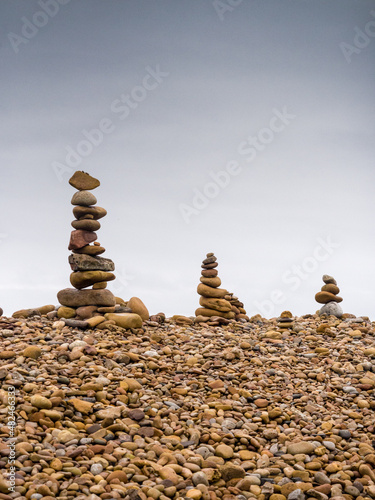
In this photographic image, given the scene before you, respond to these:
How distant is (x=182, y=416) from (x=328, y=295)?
11.2 metres

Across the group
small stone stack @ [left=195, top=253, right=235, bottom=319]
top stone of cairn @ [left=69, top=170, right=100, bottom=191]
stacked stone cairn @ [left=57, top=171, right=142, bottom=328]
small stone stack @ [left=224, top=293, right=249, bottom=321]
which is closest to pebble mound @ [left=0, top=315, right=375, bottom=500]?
stacked stone cairn @ [left=57, top=171, right=142, bottom=328]

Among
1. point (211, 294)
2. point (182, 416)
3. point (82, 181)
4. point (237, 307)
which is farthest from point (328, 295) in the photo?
point (182, 416)

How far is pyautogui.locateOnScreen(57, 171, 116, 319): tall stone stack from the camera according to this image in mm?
14242

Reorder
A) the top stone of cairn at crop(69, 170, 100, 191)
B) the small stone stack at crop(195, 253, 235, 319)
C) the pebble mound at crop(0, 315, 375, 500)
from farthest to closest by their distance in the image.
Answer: the small stone stack at crop(195, 253, 235, 319)
the top stone of cairn at crop(69, 170, 100, 191)
the pebble mound at crop(0, 315, 375, 500)

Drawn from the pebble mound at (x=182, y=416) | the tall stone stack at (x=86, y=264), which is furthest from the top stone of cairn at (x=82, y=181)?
the pebble mound at (x=182, y=416)

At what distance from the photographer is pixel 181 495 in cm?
673

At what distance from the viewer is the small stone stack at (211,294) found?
56.1ft

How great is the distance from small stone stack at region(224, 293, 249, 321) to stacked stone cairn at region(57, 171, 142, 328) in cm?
465

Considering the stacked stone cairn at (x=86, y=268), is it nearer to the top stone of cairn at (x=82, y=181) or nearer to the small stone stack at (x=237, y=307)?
the top stone of cairn at (x=82, y=181)

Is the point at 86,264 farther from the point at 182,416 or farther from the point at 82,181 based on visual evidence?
the point at 182,416

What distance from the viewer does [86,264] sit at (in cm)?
1441

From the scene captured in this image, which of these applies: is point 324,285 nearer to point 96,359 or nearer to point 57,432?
point 96,359

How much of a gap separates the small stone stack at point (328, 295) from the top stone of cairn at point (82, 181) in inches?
371

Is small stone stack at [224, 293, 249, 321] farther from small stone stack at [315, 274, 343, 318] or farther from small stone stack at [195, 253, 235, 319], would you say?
small stone stack at [315, 274, 343, 318]
